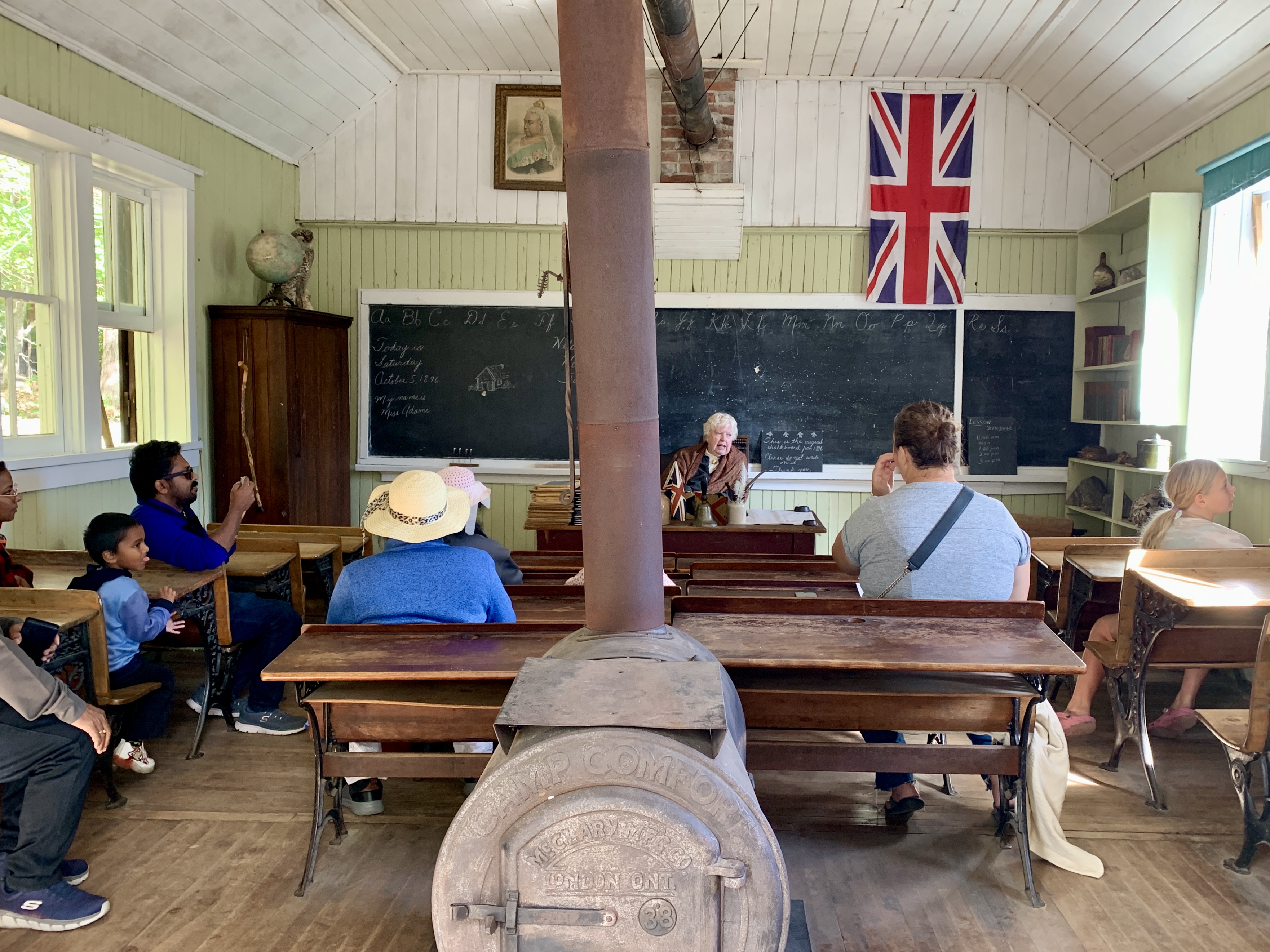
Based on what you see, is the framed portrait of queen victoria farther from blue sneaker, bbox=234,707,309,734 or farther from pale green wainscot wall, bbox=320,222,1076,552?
blue sneaker, bbox=234,707,309,734

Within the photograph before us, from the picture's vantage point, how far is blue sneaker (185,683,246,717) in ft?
11.1

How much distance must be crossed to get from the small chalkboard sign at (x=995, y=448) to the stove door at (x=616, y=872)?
16.5ft

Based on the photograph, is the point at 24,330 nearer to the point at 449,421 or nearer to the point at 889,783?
the point at 449,421

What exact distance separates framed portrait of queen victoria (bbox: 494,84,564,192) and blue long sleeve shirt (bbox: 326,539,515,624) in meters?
4.09

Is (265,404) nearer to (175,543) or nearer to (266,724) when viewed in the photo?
(175,543)

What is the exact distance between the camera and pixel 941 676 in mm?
2469

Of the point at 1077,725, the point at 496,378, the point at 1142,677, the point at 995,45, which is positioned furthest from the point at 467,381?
the point at 1142,677

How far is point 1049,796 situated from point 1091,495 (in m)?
3.79

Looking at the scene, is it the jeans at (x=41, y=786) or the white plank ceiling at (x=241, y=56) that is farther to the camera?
the white plank ceiling at (x=241, y=56)

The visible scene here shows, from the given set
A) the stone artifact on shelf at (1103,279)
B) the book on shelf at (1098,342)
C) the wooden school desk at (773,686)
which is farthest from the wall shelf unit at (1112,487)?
the wooden school desk at (773,686)

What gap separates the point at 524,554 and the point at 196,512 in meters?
2.50

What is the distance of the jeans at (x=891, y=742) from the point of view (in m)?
2.82

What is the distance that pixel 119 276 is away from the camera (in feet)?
16.0

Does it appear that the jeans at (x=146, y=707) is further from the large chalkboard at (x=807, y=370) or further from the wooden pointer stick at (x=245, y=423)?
the large chalkboard at (x=807, y=370)
